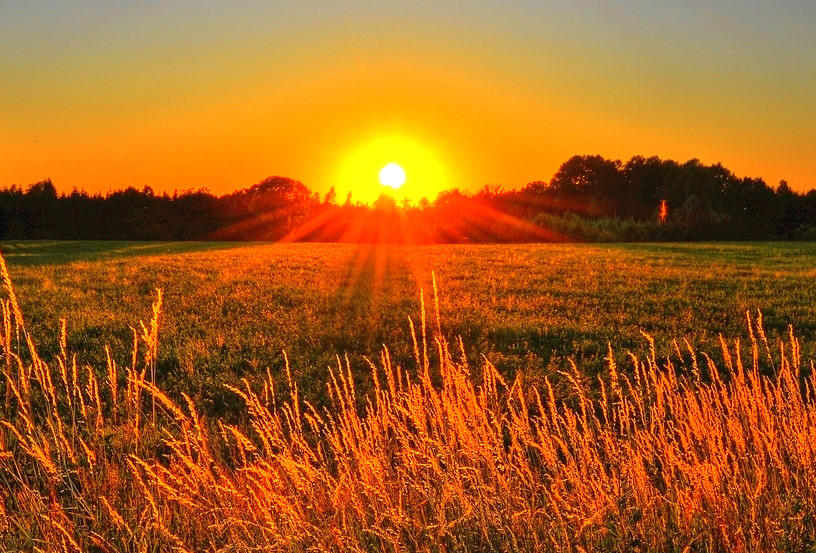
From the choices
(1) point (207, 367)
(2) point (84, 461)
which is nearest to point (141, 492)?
(2) point (84, 461)

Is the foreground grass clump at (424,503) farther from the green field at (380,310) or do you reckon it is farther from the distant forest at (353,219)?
the distant forest at (353,219)

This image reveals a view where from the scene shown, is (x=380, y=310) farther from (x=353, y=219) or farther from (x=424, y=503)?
(x=353, y=219)

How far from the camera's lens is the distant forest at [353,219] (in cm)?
4697

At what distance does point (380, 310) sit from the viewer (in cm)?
1150

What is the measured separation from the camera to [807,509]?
3.68m

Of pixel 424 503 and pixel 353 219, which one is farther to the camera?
pixel 353 219

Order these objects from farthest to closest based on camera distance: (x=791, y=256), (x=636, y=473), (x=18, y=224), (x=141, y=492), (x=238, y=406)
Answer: (x=18, y=224) → (x=791, y=256) → (x=238, y=406) → (x=141, y=492) → (x=636, y=473)

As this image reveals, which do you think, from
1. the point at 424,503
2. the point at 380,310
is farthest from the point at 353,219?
the point at 424,503

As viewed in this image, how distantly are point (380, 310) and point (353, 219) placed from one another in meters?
40.2

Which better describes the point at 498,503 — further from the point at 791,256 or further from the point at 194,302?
the point at 791,256

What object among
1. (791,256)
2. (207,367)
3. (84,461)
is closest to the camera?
(84,461)

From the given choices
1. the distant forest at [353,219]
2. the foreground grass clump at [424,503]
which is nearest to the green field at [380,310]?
the foreground grass clump at [424,503]

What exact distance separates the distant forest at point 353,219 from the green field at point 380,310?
961 inches

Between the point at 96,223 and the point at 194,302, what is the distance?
44.9m
